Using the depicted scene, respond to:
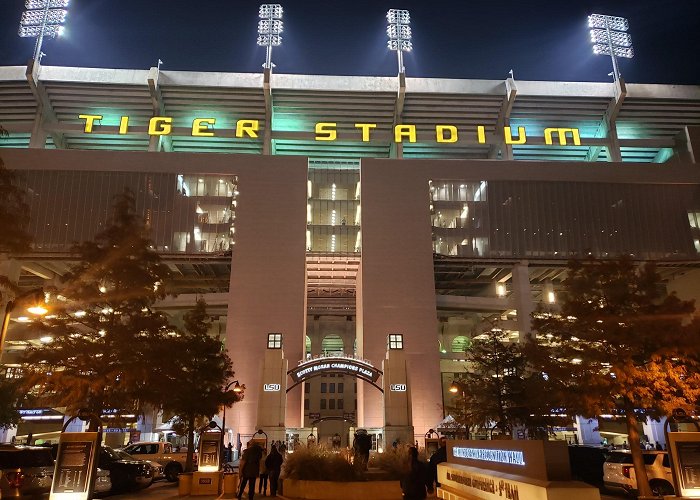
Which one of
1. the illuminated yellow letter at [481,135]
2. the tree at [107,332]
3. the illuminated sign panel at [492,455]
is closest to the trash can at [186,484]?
the tree at [107,332]

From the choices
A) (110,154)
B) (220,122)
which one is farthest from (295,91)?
(110,154)

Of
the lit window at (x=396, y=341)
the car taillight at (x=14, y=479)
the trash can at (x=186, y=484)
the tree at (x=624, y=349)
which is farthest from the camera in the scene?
the lit window at (x=396, y=341)

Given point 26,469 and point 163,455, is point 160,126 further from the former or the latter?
point 26,469

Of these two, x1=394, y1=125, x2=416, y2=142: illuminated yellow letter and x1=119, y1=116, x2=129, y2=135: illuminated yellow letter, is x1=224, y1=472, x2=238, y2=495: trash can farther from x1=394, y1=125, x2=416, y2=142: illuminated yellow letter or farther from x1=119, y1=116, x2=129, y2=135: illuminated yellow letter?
x1=119, y1=116, x2=129, y2=135: illuminated yellow letter

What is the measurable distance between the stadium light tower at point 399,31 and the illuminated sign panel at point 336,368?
113 feet

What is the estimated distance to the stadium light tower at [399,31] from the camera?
5700cm

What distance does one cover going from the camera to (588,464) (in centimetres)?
2033

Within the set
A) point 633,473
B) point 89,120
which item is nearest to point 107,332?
point 633,473

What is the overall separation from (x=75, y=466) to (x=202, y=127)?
45306mm

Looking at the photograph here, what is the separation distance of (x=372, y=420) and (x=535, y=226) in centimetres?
2439

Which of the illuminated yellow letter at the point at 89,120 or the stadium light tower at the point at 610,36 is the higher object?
the stadium light tower at the point at 610,36

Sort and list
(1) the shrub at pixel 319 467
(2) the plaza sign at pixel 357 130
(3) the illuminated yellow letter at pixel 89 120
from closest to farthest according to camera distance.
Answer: (1) the shrub at pixel 319 467 < (3) the illuminated yellow letter at pixel 89 120 < (2) the plaza sign at pixel 357 130

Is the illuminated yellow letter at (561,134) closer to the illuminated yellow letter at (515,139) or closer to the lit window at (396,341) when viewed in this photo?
the illuminated yellow letter at (515,139)

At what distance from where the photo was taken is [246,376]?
43531 millimetres
